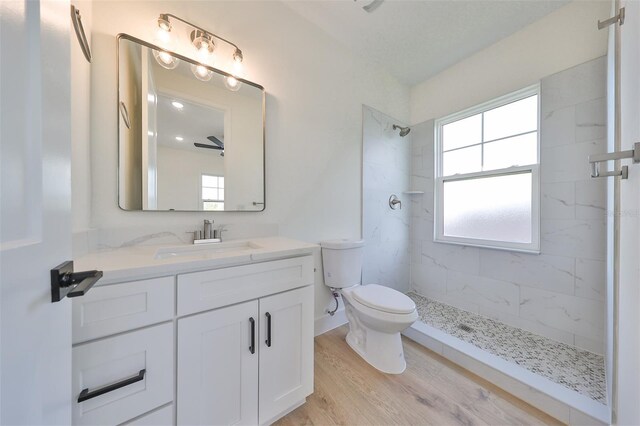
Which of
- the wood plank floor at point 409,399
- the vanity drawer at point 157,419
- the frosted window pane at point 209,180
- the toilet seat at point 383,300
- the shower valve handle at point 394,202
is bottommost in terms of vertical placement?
the wood plank floor at point 409,399

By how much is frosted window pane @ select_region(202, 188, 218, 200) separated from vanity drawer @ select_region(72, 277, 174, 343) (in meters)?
0.64

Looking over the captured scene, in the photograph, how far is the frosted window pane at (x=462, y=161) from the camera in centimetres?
214

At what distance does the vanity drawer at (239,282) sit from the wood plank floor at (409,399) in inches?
26.9

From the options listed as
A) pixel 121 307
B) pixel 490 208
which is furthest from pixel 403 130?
pixel 121 307

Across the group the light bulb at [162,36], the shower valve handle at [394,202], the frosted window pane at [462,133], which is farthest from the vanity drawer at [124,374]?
the frosted window pane at [462,133]

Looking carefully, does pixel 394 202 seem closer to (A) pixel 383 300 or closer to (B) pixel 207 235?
(A) pixel 383 300

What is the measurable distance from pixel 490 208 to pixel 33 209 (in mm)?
2648

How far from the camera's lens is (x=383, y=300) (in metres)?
1.46

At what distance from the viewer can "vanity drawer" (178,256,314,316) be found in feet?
2.70

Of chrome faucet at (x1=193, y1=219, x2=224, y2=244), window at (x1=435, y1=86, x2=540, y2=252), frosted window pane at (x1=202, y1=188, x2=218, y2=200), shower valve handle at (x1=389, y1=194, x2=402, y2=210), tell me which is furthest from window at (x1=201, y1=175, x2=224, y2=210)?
window at (x1=435, y1=86, x2=540, y2=252)

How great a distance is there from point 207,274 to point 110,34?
4.12ft

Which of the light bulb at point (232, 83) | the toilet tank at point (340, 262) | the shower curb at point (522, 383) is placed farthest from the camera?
the toilet tank at point (340, 262)

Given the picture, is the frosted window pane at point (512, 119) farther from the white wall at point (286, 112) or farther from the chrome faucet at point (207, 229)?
the chrome faucet at point (207, 229)

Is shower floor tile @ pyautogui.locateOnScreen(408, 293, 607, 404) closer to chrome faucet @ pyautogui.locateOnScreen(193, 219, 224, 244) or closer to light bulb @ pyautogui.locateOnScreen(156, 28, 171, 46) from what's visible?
chrome faucet @ pyautogui.locateOnScreen(193, 219, 224, 244)
